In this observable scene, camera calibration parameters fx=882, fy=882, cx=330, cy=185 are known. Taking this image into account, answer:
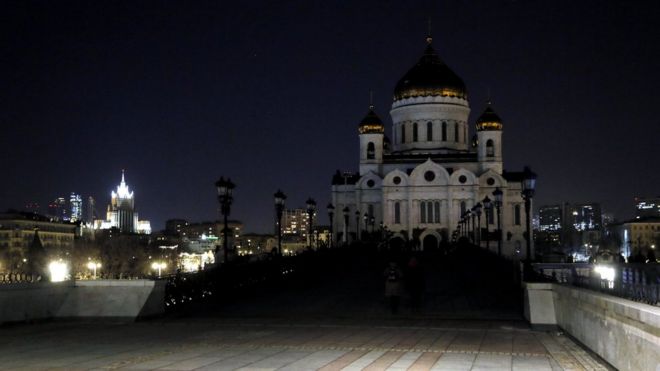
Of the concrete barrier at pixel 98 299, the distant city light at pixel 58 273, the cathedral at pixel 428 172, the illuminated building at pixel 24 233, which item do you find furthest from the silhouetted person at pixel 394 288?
the illuminated building at pixel 24 233

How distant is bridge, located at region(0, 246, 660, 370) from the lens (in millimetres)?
13727

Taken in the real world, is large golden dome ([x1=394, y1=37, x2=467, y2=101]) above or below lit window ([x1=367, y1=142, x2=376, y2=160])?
above

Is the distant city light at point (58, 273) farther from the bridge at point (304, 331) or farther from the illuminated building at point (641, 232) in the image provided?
the illuminated building at point (641, 232)

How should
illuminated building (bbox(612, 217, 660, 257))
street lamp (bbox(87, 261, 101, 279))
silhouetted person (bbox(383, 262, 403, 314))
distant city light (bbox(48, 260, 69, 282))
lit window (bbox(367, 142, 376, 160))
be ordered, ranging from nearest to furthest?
distant city light (bbox(48, 260, 69, 282)) → silhouetted person (bbox(383, 262, 403, 314)) → street lamp (bbox(87, 261, 101, 279)) → lit window (bbox(367, 142, 376, 160)) → illuminated building (bbox(612, 217, 660, 257))

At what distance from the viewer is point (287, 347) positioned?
15.5 m

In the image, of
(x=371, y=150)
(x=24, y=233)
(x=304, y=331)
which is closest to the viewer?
(x=304, y=331)

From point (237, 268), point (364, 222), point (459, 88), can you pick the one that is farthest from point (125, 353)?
point (459, 88)

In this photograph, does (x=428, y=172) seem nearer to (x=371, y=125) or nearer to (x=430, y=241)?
(x=430, y=241)

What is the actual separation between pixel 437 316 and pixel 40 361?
1181cm

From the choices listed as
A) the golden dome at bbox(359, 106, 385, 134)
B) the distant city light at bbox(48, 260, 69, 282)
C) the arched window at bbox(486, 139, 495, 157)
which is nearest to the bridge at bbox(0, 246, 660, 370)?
the distant city light at bbox(48, 260, 69, 282)

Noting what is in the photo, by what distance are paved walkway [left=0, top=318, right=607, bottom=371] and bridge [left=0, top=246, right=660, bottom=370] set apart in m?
0.02

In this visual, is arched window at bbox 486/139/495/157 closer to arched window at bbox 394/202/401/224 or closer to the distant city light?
arched window at bbox 394/202/401/224

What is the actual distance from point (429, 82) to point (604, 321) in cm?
9558

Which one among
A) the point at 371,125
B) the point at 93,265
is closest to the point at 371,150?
the point at 371,125
